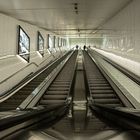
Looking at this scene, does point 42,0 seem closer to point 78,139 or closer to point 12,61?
point 12,61

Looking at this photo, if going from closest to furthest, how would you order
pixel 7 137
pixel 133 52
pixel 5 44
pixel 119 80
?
pixel 7 137
pixel 119 80
pixel 133 52
pixel 5 44

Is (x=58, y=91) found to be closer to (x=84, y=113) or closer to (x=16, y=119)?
(x=84, y=113)

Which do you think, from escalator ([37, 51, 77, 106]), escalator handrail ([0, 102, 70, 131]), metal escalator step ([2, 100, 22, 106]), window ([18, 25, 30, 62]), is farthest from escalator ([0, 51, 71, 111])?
escalator handrail ([0, 102, 70, 131])

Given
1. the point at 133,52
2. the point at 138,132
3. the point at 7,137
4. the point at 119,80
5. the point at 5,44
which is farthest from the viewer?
the point at 5,44

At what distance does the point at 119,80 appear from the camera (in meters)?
8.41

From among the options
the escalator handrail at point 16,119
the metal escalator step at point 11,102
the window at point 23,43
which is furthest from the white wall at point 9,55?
the escalator handrail at point 16,119

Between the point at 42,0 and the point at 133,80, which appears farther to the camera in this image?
the point at 42,0

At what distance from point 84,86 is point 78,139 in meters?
6.34

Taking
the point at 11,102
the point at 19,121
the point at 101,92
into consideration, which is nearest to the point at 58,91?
the point at 101,92

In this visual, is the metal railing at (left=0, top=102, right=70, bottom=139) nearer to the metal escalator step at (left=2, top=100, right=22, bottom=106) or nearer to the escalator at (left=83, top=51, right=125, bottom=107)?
the escalator at (left=83, top=51, right=125, bottom=107)

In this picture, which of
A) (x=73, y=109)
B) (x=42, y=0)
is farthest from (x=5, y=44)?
(x=73, y=109)

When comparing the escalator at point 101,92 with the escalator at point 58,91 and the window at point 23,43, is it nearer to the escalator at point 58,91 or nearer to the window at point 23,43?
the escalator at point 58,91

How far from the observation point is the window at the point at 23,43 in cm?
1295

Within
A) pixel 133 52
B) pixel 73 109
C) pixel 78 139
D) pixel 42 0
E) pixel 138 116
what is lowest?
pixel 73 109
